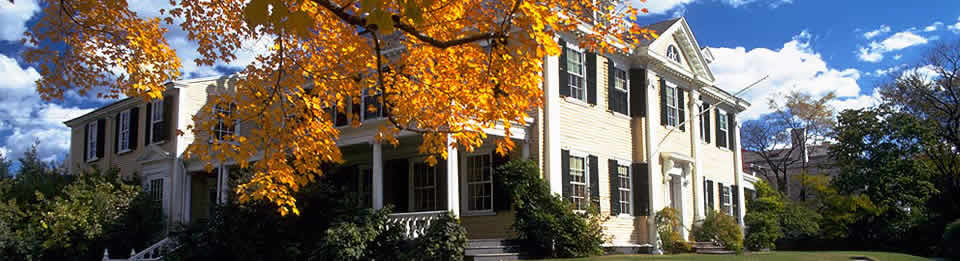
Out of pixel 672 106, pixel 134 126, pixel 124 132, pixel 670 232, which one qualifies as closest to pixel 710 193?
pixel 672 106

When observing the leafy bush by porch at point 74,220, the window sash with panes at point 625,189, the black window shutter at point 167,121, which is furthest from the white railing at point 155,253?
the window sash with panes at point 625,189

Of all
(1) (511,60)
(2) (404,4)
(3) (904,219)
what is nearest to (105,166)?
(1) (511,60)

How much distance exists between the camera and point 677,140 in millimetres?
22094

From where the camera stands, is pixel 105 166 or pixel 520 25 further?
pixel 105 166

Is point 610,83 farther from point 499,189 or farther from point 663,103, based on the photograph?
point 499,189

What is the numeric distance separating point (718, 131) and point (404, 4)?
2265 centimetres

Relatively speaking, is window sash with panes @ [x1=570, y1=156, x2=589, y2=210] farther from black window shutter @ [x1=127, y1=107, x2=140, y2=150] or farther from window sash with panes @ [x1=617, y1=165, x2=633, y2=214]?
black window shutter @ [x1=127, y1=107, x2=140, y2=150]

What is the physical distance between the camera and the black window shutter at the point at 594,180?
58.4 ft

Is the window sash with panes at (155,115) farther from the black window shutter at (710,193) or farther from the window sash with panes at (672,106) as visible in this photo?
the black window shutter at (710,193)

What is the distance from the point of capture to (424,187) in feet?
62.2

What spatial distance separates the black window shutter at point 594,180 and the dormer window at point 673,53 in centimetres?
532

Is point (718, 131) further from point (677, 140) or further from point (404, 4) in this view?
point (404, 4)

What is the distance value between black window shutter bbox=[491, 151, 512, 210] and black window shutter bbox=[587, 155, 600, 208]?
7.97 ft

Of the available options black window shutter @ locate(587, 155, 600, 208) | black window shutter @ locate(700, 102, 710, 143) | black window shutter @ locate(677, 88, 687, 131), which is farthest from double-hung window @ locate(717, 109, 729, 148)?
black window shutter @ locate(587, 155, 600, 208)
